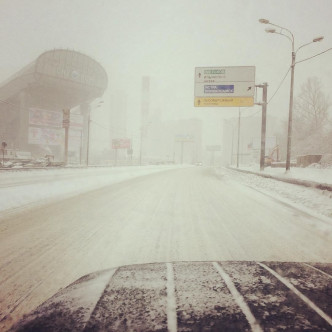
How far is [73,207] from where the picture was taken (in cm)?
579

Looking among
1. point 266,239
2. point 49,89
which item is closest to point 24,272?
point 266,239

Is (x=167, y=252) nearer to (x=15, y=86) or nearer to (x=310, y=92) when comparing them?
(x=310, y=92)

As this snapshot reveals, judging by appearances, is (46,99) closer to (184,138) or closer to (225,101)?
(225,101)

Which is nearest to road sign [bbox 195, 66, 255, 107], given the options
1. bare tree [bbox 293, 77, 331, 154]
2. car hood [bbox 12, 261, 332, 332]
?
car hood [bbox 12, 261, 332, 332]

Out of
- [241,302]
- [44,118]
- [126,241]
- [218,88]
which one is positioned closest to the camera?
[241,302]

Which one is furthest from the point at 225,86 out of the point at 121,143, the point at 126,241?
the point at 121,143

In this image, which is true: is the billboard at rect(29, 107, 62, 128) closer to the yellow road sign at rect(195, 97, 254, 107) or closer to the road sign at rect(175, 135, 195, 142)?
the yellow road sign at rect(195, 97, 254, 107)

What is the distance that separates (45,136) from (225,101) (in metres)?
45.1

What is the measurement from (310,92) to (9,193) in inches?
2123

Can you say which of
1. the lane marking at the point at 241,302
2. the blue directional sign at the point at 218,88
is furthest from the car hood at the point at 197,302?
the blue directional sign at the point at 218,88

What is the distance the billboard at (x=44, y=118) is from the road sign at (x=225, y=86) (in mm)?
43636

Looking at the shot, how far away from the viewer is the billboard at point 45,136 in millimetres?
51375

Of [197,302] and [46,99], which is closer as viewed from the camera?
[197,302]

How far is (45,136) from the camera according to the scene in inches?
2100
